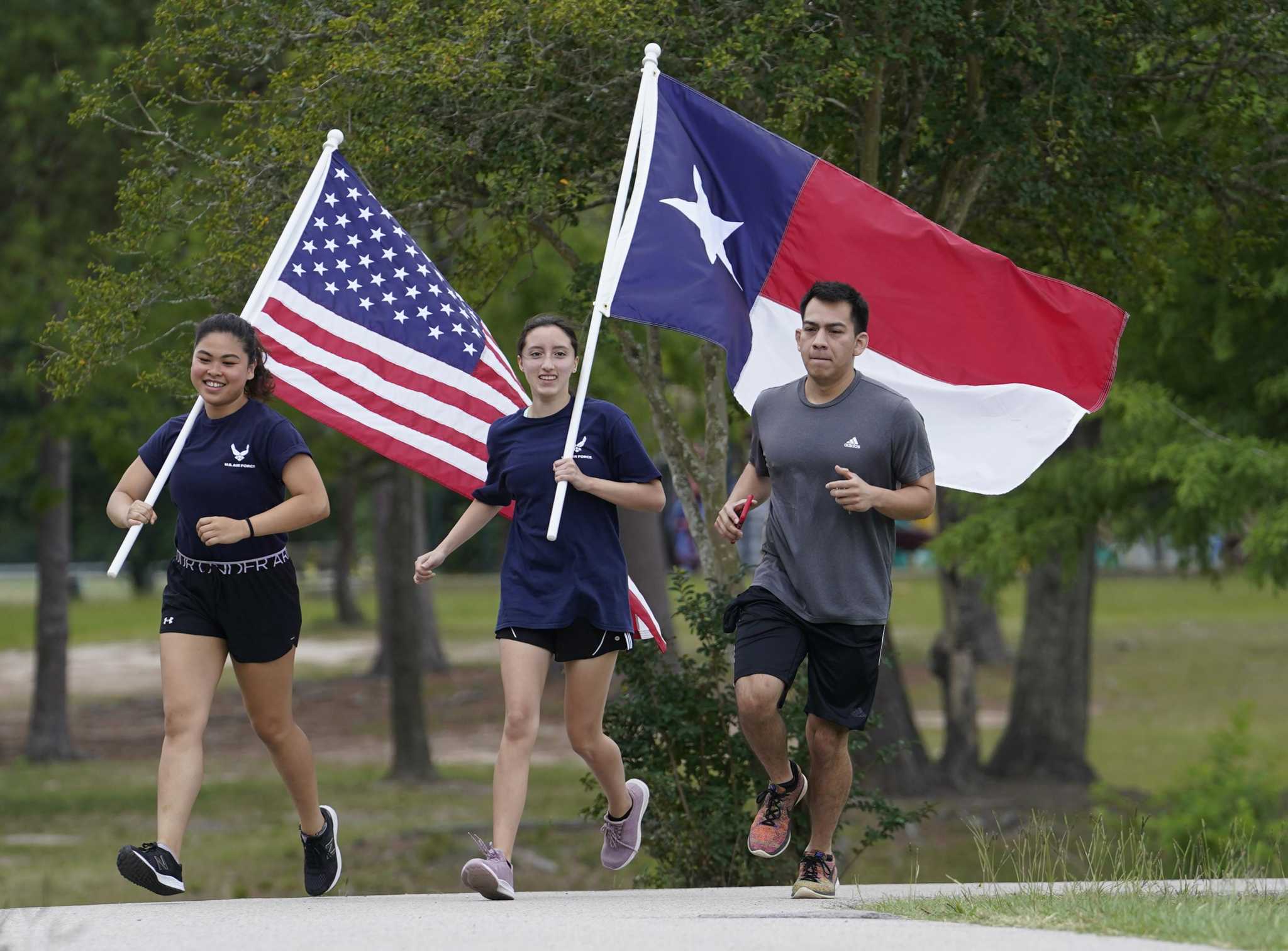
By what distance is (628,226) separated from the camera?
23.8 feet

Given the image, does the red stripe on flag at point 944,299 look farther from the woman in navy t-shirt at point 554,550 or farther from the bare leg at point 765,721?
the bare leg at point 765,721

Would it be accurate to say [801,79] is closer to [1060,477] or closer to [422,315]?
[422,315]

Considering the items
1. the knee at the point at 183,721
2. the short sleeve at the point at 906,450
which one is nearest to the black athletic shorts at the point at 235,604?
the knee at the point at 183,721

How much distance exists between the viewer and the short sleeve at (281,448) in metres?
6.49

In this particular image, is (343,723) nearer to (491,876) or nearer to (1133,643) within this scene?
(1133,643)

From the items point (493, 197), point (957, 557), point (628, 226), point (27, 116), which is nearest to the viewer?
point (628, 226)

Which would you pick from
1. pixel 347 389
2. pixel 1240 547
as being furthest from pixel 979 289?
pixel 1240 547

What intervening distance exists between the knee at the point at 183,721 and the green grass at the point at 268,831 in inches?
250

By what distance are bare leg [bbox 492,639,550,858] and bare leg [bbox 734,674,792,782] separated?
72 cm

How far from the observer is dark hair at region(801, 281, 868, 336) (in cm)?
653

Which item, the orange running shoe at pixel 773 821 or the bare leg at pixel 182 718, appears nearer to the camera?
the bare leg at pixel 182 718

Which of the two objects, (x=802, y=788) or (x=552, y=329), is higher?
(x=552, y=329)

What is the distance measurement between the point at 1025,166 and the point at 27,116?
45.1 ft

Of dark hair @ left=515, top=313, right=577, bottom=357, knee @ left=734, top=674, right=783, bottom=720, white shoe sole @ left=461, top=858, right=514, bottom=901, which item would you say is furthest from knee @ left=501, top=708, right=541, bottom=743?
dark hair @ left=515, top=313, right=577, bottom=357
